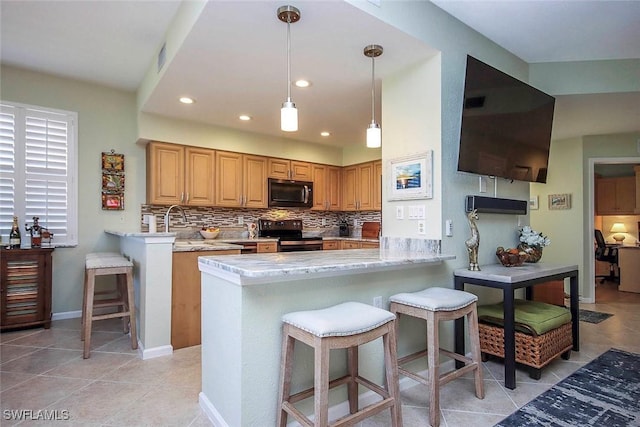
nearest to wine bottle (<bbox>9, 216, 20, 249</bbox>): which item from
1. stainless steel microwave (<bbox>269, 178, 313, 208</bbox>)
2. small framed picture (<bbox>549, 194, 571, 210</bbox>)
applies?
stainless steel microwave (<bbox>269, 178, 313, 208</bbox>)

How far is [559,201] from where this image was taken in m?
5.05

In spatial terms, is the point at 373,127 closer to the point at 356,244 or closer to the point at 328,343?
the point at 328,343

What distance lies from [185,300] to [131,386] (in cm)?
84

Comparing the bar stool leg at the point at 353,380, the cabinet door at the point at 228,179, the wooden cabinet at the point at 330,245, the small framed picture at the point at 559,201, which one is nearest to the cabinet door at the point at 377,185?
the wooden cabinet at the point at 330,245

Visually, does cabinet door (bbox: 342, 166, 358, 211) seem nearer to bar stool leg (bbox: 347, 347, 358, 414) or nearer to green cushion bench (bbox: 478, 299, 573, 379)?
green cushion bench (bbox: 478, 299, 573, 379)

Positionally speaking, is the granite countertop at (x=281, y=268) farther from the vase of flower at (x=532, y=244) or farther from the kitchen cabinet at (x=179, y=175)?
the kitchen cabinet at (x=179, y=175)

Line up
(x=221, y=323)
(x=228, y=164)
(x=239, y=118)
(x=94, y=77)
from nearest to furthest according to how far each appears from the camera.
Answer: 1. (x=221, y=323)
2. (x=94, y=77)
3. (x=239, y=118)
4. (x=228, y=164)

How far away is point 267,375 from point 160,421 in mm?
750

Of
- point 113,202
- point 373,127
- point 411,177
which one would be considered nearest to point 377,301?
point 411,177

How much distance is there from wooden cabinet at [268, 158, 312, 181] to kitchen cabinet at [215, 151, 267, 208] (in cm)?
13

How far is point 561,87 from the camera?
329 cm

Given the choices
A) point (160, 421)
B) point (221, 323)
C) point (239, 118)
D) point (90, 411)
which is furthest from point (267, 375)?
point (239, 118)

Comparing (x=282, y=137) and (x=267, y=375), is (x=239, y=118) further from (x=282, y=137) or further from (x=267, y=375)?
(x=267, y=375)

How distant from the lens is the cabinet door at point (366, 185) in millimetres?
5430
